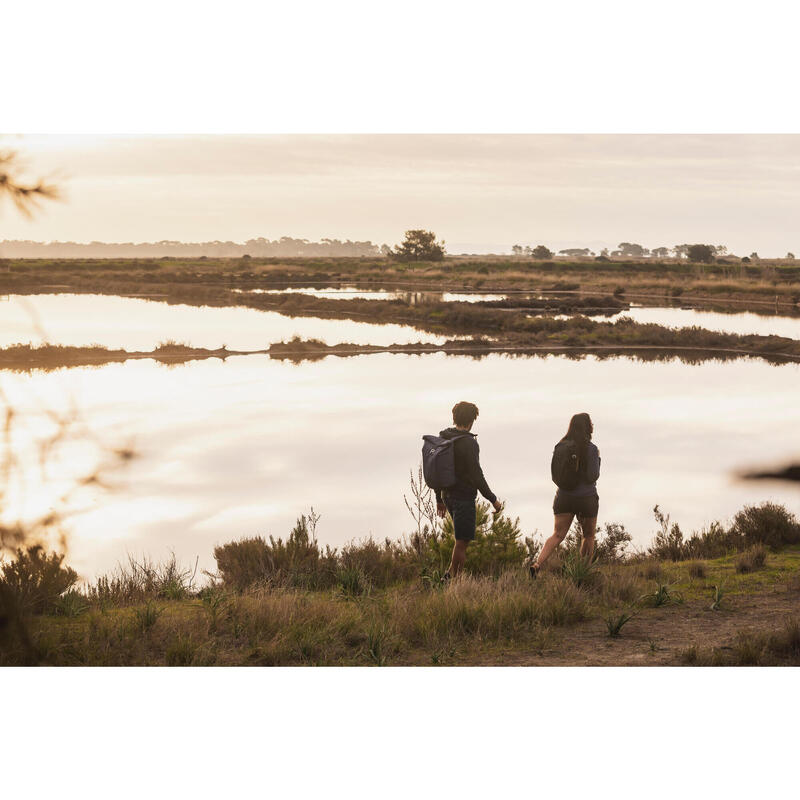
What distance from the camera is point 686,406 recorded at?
24203 mm

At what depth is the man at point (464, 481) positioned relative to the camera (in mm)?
7547

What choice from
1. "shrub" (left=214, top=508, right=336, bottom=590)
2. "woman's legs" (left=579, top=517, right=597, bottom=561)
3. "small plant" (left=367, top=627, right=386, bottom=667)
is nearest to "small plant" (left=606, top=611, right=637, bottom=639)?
"woman's legs" (left=579, top=517, right=597, bottom=561)

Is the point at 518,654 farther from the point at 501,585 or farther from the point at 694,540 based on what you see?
the point at 694,540

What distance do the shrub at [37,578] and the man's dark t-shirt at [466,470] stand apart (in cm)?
336

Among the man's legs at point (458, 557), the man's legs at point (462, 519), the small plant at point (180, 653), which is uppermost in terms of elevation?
the man's legs at point (462, 519)

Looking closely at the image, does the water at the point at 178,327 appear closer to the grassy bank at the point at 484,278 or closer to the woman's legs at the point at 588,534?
the grassy bank at the point at 484,278

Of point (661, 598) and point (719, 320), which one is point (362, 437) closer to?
point (661, 598)

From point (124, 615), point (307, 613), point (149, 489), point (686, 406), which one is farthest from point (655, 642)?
point (686, 406)

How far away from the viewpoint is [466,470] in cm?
760

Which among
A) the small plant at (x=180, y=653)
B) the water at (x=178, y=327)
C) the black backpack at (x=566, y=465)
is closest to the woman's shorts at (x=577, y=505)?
the black backpack at (x=566, y=465)

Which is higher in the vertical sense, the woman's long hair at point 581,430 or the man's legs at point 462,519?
the woman's long hair at point 581,430

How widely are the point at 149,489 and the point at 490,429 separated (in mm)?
8199

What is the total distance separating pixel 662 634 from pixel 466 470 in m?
2.09

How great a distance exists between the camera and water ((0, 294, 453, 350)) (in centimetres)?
3534
